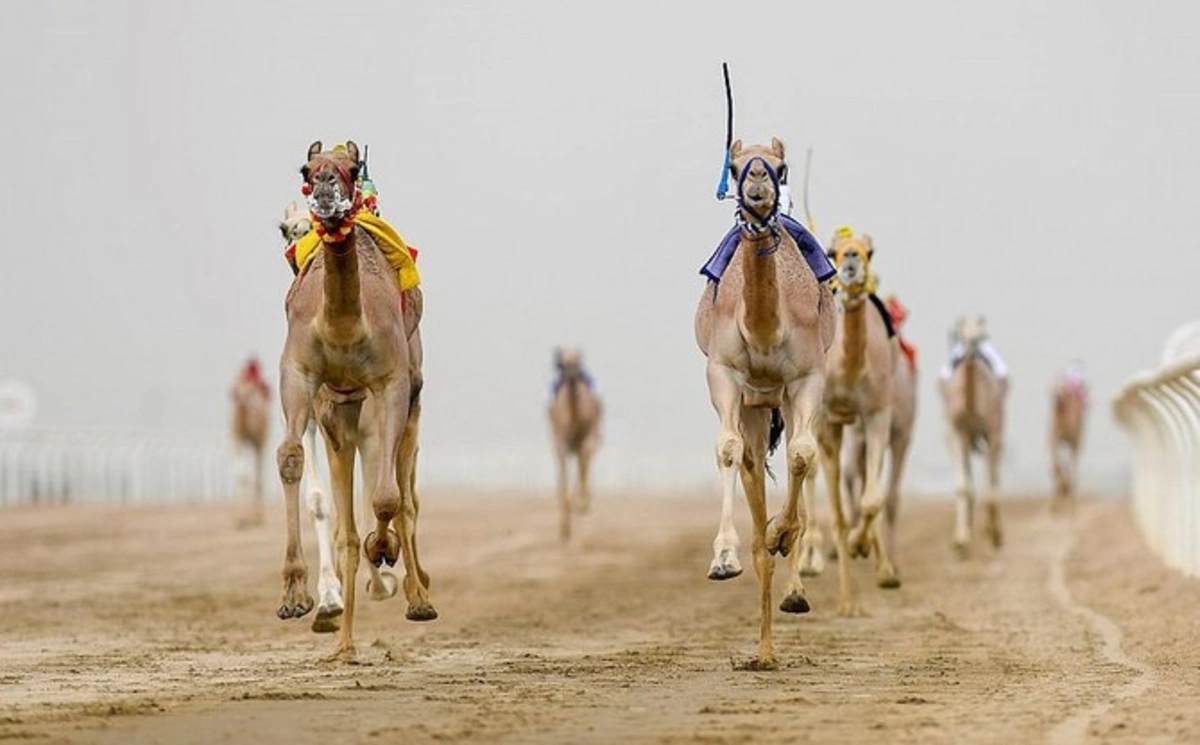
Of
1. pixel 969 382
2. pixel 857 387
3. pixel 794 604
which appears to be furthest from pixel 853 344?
pixel 969 382

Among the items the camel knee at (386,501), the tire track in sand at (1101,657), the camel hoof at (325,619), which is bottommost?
the tire track in sand at (1101,657)

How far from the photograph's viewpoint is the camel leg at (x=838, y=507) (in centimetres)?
1650

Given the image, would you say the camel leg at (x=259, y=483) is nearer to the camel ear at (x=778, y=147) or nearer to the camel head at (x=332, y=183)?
the camel head at (x=332, y=183)

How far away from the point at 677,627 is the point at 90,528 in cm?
1469

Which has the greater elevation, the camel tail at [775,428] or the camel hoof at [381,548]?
the camel tail at [775,428]

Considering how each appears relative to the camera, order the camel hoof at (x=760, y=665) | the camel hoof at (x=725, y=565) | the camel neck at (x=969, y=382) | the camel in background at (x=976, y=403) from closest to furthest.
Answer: the camel hoof at (x=725, y=565) < the camel hoof at (x=760, y=665) < the camel in background at (x=976, y=403) < the camel neck at (x=969, y=382)

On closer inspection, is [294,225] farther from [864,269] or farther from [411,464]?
[864,269]

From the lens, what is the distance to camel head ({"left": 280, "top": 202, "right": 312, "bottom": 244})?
15.6 m

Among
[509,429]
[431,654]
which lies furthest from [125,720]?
[509,429]

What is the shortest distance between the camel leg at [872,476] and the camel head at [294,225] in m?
4.41

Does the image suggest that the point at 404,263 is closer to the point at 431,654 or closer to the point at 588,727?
the point at 431,654

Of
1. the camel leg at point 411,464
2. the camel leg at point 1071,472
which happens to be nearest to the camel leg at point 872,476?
the camel leg at point 411,464

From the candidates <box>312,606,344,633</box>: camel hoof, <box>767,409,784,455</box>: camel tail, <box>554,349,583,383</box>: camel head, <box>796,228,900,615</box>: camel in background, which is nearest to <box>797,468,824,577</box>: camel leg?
<box>796,228,900,615</box>: camel in background

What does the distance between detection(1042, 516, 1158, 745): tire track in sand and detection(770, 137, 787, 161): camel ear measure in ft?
9.57
